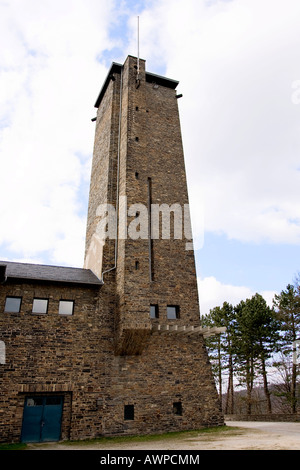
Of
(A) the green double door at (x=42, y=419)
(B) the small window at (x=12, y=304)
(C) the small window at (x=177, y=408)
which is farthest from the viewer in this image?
(C) the small window at (x=177, y=408)

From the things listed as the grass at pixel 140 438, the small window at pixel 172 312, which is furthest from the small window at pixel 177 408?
the small window at pixel 172 312

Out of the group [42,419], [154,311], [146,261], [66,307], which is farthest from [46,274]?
[42,419]

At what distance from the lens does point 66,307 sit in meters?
14.6

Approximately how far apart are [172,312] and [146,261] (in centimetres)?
290

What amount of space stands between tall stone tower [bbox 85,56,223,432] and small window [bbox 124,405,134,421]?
0.20 ft

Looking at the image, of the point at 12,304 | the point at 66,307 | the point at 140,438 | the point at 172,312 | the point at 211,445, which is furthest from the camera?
the point at 172,312

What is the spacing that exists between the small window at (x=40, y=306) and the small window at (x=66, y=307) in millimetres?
619

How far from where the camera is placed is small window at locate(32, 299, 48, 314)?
1417 cm

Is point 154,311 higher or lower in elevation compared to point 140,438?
higher

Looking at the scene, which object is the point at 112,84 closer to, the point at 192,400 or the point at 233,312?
the point at 192,400

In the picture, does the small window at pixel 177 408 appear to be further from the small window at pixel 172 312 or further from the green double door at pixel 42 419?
the green double door at pixel 42 419

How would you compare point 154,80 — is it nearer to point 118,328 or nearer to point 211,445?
point 118,328

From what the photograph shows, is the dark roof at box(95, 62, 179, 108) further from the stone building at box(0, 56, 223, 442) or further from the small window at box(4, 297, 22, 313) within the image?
the small window at box(4, 297, 22, 313)

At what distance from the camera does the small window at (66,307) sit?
47.6 feet
